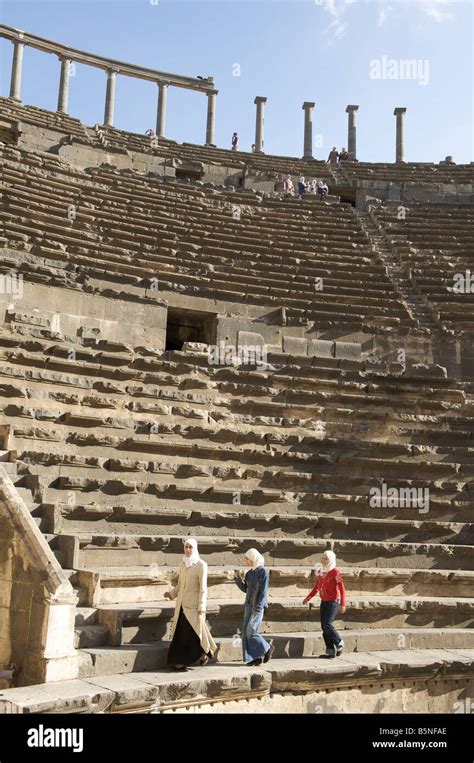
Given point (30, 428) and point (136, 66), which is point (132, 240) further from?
point (136, 66)

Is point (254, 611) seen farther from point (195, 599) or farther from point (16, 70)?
point (16, 70)

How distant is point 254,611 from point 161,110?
106 feet

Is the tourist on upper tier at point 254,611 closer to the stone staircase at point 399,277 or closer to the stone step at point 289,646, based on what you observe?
the stone step at point 289,646

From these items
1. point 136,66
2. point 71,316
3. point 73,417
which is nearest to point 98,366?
point 73,417

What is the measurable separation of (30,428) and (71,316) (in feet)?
12.9

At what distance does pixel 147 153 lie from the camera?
85.3ft

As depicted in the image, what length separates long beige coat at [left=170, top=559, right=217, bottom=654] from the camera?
637cm

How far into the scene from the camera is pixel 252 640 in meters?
6.67

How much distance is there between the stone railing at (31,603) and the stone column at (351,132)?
1282 inches

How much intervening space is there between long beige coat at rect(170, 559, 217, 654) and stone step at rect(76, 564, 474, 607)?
2.85ft

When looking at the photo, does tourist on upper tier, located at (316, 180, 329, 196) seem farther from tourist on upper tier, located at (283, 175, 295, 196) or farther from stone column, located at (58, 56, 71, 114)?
stone column, located at (58, 56, 71, 114)

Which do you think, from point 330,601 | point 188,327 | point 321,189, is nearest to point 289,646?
point 330,601

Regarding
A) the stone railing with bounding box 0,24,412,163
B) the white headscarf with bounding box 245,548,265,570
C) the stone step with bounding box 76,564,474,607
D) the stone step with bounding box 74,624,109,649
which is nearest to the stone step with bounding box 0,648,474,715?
the stone step with bounding box 74,624,109,649

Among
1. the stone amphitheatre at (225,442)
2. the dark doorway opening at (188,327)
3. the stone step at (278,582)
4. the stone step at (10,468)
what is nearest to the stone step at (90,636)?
the stone amphitheatre at (225,442)
